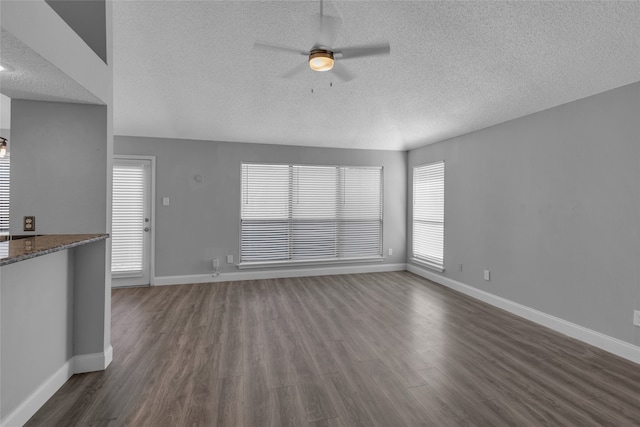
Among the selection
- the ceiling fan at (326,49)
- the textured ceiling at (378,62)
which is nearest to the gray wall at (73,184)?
the textured ceiling at (378,62)

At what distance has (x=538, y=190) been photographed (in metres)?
3.60

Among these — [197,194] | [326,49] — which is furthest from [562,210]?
[197,194]

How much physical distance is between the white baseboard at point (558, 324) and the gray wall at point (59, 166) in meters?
4.52

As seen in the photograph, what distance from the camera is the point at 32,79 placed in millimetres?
1932

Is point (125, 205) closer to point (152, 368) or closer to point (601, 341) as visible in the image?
point (152, 368)

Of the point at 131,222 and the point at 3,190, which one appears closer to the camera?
the point at 3,190

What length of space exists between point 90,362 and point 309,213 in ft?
12.9

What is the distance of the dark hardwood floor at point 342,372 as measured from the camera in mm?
1951

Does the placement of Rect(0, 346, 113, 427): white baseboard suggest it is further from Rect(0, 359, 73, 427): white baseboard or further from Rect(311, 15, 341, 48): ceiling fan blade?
Rect(311, 15, 341, 48): ceiling fan blade

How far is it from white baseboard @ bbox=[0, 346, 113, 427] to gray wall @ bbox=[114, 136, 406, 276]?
106 inches

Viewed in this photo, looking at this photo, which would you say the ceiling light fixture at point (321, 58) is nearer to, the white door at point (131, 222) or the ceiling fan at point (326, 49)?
the ceiling fan at point (326, 49)

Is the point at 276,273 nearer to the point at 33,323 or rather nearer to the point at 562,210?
the point at 33,323

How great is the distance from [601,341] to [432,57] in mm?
3109

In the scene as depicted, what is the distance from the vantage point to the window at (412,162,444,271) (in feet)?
17.4
